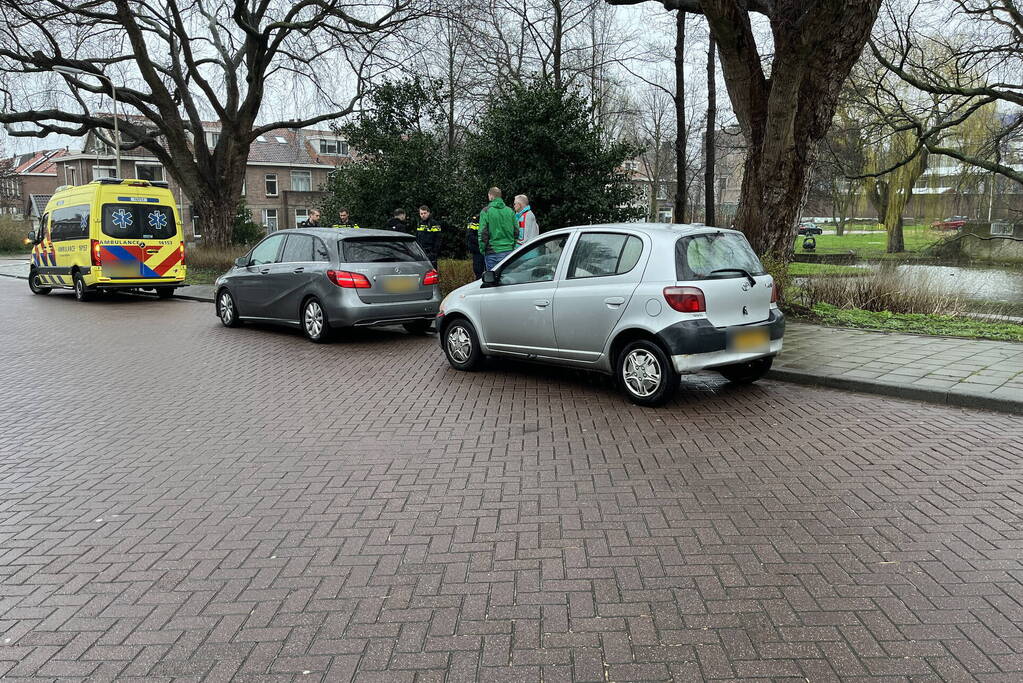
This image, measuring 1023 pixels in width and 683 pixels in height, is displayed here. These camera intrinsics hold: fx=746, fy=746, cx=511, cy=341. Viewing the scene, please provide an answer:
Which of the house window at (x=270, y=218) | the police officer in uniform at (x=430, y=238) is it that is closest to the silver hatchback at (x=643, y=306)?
the police officer in uniform at (x=430, y=238)

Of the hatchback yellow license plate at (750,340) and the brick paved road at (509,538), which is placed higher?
the hatchback yellow license plate at (750,340)

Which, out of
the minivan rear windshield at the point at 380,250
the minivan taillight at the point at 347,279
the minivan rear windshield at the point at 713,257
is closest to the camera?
the minivan rear windshield at the point at 713,257

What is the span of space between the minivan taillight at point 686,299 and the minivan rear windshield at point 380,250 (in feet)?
17.3

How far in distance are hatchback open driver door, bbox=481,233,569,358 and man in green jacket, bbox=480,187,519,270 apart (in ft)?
12.7

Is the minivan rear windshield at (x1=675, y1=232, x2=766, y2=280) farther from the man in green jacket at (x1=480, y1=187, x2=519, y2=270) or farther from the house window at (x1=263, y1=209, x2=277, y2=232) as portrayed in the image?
the house window at (x1=263, y1=209, x2=277, y2=232)

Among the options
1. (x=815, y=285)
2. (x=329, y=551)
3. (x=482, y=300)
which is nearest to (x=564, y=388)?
(x=482, y=300)

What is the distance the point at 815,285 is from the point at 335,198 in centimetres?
1270

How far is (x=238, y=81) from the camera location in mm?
25078

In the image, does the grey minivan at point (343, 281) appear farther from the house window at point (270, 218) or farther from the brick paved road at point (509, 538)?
the house window at point (270, 218)

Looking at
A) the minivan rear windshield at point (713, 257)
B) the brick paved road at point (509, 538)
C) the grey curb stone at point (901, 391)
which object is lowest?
the brick paved road at point (509, 538)

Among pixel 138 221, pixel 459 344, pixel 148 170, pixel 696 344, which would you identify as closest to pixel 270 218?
pixel 148 170

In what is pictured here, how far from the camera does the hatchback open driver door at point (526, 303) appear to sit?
740 centimetres

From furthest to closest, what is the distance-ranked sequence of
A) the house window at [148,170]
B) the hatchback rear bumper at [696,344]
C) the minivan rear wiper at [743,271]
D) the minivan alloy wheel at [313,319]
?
the house window at [148,170] < the minivan alloy wheel at [313,319] < the minivan rear wiper at [743,271] < the hatchback rear bumper at [696,344]

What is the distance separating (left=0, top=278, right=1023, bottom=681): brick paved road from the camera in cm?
279
